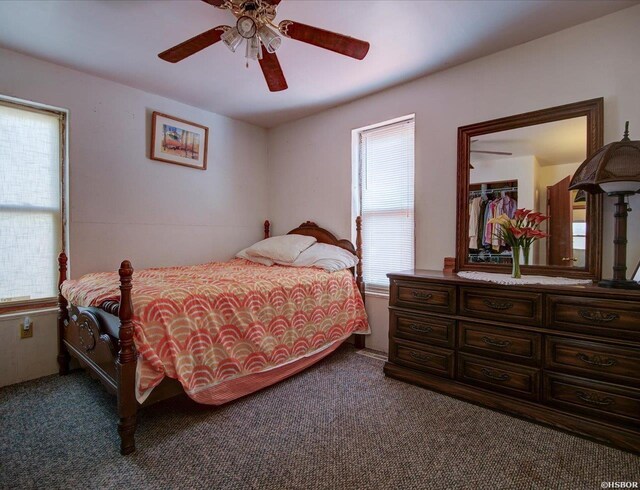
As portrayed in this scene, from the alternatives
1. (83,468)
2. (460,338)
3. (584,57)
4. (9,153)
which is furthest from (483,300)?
(9,153)

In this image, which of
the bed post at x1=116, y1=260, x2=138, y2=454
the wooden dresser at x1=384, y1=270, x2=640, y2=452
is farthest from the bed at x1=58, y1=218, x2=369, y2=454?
the wooden dresser at x1=384, y1=270, x2=640, y2=452

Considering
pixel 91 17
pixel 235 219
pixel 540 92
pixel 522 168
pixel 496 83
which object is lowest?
pixel 235 219

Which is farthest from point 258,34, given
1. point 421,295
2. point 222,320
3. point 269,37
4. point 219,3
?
point 421,295

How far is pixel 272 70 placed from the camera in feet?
6.70

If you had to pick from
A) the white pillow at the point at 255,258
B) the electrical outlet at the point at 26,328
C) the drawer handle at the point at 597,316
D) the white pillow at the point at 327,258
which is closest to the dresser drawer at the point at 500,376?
the drawer handle at the point at 597,316

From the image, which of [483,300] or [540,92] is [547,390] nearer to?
[483,300]

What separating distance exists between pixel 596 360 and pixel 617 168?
40.6 inches

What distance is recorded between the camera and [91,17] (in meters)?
1.99

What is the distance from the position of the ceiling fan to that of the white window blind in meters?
1.36

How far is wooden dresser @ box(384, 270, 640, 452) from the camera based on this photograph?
1.62 meters

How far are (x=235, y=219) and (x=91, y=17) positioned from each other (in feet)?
7.13

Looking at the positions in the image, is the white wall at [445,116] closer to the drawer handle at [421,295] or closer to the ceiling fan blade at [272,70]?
the drawer handle at [421,295]

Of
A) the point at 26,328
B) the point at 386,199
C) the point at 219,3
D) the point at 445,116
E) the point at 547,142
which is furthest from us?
the point at 386,199

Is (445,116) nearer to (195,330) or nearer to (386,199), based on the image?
(386,199)
